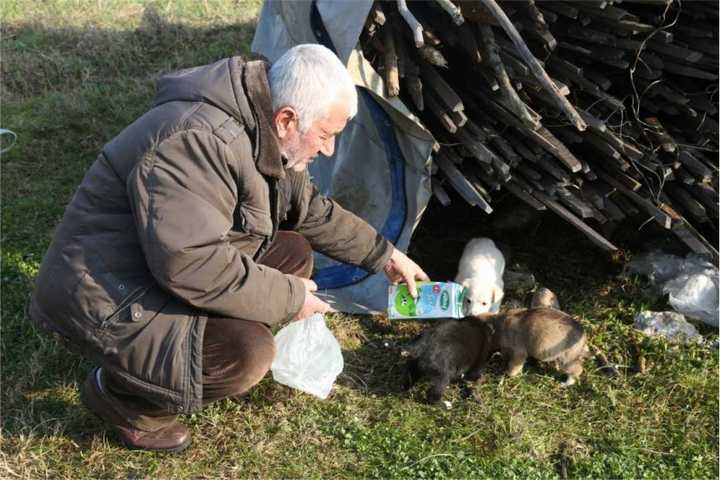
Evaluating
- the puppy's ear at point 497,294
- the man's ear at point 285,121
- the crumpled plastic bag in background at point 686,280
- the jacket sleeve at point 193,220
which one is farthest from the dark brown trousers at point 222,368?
the crumpled plastic bag in background at point 686,280

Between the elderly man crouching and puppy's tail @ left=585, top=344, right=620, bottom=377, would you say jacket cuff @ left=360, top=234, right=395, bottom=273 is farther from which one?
puppy's tail @ left=585, top=344, right=620, bottom=377

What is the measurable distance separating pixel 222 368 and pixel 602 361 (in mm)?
2107

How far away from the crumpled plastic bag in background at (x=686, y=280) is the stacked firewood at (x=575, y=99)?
15 cm

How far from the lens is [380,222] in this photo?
423 centimetres

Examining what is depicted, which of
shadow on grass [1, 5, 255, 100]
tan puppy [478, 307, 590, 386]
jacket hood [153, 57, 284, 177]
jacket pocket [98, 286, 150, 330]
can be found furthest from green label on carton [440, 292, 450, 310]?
shadow on grass [1, 5, 255, 100]

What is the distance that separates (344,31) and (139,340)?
71.1 inches

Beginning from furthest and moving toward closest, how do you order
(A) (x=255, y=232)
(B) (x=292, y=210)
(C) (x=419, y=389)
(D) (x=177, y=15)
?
(D) (x=177, y=15)
(C) (x=419, y=389)
(B) (x=292, y=210)
(A) (x=255, y=232)

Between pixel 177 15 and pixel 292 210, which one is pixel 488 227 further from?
pixel 177 15

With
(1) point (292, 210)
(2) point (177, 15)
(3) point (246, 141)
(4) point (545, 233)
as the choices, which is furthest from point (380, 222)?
(2) point (177, 15)

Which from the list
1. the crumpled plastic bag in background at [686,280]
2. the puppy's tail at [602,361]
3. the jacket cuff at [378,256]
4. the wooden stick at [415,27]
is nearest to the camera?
the wooden stick at [415,27]

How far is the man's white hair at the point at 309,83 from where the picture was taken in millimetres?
2582

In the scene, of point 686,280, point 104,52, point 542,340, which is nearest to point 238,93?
point 542,340

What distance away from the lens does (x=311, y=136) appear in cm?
272

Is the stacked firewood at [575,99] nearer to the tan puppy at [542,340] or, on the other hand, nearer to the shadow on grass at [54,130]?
the tan puppy at [542,340]
